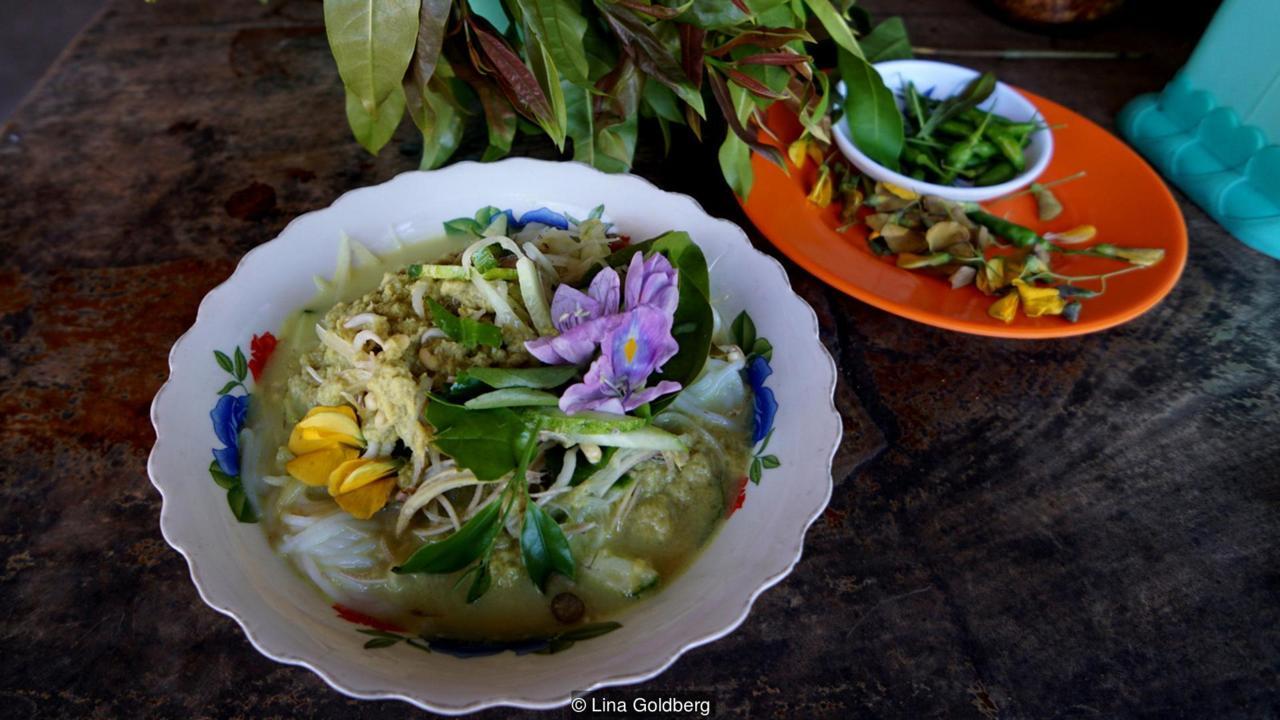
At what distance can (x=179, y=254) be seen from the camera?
1.49 m

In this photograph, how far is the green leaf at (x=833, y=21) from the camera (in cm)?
132

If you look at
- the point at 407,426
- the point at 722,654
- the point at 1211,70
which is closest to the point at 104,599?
the point at 407,426

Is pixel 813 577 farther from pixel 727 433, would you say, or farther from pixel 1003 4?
pixel 1003 4

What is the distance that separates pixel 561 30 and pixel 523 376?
0.58 meters

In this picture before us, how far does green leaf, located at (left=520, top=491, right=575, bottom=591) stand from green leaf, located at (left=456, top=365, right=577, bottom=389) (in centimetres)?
15

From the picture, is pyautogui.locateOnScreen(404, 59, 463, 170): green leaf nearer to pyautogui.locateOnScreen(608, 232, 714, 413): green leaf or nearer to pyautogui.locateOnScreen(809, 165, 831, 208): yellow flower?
pyautogui.locateOnScreen(608, 232, 714, 413): green leaf

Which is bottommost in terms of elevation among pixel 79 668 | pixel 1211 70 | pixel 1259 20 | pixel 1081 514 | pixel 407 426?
pixel 79 668

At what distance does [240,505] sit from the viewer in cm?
98

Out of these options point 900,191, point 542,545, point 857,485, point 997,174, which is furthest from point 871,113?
point 542,545

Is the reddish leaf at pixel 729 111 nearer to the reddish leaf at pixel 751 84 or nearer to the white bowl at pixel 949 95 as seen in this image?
the reddish leaf at pixel 751 84

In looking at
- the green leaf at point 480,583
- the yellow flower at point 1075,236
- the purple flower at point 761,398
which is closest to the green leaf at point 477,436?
the green leaf at point 480,583

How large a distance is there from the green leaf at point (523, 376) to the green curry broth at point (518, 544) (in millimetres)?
183

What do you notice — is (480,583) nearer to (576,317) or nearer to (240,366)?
(576,317)

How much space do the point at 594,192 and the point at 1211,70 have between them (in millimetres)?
1429
